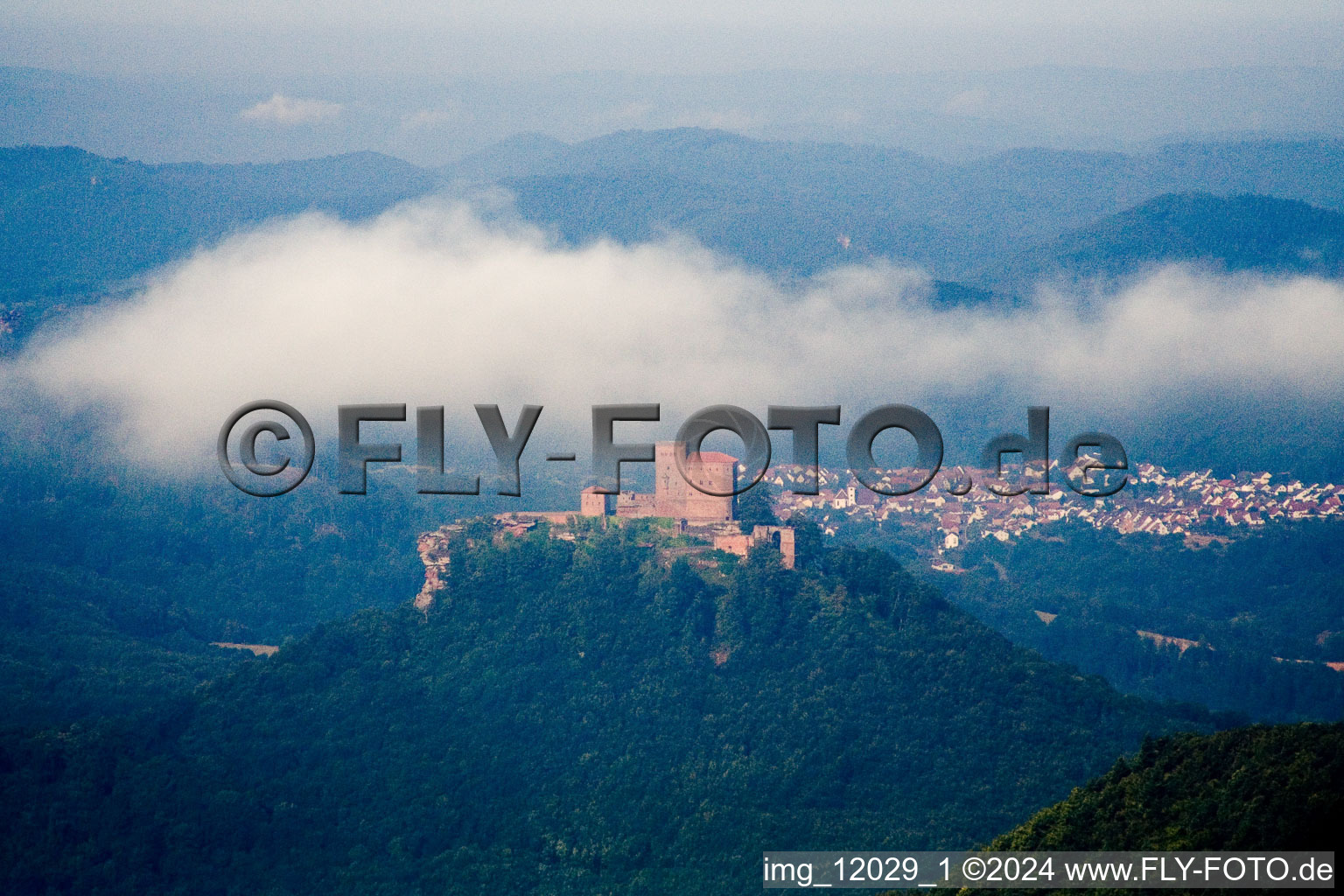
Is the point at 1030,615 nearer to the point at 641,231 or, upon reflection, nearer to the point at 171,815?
the point at 171,815

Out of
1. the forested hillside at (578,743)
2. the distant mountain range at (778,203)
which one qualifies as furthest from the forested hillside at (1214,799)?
the distant mountain range at (778,203)

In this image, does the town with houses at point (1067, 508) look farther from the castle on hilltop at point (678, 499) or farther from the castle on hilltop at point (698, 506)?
the castle on hilltop at point (698, 506)

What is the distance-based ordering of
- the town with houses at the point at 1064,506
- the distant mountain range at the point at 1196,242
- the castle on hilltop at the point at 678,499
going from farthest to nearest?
the distant mountain range at the point at 1196,242, the town with houses at the point at 1064,506, the castle on hilltop at the point at 678,499

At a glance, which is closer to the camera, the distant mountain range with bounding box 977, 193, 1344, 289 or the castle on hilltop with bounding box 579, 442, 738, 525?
the castle on hilltop with bounding box 579, 442, 738, 525

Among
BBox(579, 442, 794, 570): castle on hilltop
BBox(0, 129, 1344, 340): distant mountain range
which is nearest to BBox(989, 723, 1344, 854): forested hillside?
BBox(579, 442, 794, 570): castle on hilltop

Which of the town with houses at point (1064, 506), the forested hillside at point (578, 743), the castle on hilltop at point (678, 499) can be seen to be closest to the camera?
the forested hillside at point (578, 743)

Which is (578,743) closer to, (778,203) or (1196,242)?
(1196,242)

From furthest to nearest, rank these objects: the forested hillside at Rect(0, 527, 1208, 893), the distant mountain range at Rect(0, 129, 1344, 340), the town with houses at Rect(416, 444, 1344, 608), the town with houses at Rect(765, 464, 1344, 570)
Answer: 1. the distant mountain range at Rect(0, 129, 1344, 340)
2. the town with houses at Rect(765, 464, 1344, 570)
3. the town with houses at Rect(416, 444, 1344, 608)
4. the forested hillside at Rect(0, 527, 1208, 893)

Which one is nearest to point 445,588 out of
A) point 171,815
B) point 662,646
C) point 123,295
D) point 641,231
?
point 662,646

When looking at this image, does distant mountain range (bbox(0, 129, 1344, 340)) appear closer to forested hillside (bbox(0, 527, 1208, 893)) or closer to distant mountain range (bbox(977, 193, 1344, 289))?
distant mountain range (bbox(977, 193, 1344, 289))
